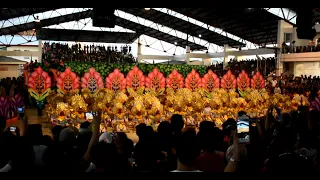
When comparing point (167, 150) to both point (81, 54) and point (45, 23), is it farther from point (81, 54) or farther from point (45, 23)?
point (45, 23)

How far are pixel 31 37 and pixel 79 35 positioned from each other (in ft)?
11.9

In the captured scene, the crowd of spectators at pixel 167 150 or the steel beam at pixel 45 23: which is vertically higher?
the steel beam at pixel 45 23

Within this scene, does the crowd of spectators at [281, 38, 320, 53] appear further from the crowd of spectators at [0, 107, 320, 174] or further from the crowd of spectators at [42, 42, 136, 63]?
the crowd of spectators at [0, 107, 320, 174]

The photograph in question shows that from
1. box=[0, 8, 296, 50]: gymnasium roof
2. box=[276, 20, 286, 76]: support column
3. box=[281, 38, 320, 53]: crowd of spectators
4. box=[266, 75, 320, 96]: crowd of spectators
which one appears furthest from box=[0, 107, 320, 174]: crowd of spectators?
box=[276, 20, 286, 76]: support column

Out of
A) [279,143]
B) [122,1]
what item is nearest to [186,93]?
[279,143]

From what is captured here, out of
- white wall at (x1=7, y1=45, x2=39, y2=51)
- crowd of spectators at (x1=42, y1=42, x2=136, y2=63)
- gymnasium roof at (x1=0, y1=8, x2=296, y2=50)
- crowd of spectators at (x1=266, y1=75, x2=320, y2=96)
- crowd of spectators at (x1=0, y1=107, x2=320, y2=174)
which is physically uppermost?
gymnasium roof at (x1=0, y1=8, x2=296, y2=50)

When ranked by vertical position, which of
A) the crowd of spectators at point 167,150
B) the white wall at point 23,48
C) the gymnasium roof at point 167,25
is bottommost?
the crowd of spectators at point 167,150

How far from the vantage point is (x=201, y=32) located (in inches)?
1198

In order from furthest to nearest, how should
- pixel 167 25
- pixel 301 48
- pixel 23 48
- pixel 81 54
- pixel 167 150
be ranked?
pixel 23 48, pixel 167 25, pixel 81 54, pixel 301 48, pixel 167 150

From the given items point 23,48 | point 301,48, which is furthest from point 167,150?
point 23,48

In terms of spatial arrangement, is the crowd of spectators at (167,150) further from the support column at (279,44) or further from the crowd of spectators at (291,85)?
the support column at (279,44)

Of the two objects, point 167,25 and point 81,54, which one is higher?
point 167,25

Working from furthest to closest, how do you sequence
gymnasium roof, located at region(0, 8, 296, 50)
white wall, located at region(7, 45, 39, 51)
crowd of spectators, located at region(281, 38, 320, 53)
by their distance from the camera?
1. white wall, located at region(7, 45, 39, 51)
2. gymnasium roof, located at region(0, 8, 296, 50)
3. crowd of spectators, located at region(281, 38, 320, 53)

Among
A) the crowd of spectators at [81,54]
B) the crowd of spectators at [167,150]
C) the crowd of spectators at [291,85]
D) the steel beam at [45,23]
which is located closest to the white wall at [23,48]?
the steel beam at [45,23]
